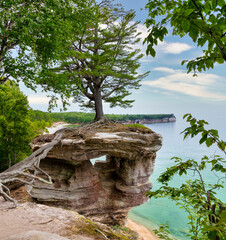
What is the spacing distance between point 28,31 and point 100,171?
877 centimetres

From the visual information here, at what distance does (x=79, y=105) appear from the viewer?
12055 millimetres

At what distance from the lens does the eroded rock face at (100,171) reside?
8.43 meters

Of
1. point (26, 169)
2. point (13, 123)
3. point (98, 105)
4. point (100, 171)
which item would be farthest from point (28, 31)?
point (13, 123)

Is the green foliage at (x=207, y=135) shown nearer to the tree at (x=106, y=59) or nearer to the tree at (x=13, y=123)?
the tree at (x=106, y=59)

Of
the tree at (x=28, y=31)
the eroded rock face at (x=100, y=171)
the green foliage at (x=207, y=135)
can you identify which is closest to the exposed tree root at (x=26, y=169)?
the eroded rock face at (x=100, y=171)

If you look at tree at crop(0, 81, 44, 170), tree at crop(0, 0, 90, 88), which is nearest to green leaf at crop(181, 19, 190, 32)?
tree at crop(0, 0, 90, 88)

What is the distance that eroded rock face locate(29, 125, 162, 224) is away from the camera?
8430 millimetres

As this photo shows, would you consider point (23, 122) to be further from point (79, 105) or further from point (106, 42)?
point (106, 42)

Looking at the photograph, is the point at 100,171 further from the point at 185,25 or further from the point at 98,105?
the point at 185,25

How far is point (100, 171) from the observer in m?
11.0

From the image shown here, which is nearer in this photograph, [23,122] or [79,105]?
[79,105]

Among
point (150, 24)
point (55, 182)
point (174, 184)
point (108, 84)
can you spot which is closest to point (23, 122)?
point (55, 182)

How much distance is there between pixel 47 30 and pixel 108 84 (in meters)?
6.03


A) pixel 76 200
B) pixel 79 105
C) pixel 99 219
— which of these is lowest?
pixel 99 219
